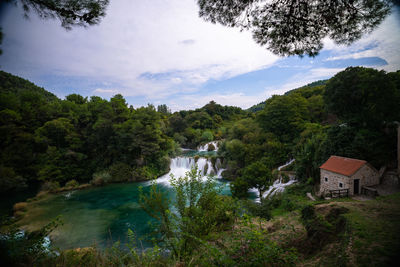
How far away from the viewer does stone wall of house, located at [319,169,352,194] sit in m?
9.46

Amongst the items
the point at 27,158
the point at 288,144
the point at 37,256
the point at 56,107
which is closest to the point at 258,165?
the point at 288,144

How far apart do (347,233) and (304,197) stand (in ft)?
29.4

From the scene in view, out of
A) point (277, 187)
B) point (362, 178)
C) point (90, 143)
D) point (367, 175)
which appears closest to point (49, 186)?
point (90, 143)

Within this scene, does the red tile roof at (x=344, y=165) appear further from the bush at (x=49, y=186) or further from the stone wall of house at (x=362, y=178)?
the bush at (x=49, y=186)

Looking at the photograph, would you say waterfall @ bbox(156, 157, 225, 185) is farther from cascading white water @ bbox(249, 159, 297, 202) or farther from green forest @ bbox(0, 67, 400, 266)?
cascading white water @ bbox(249, 159, 297, 202)

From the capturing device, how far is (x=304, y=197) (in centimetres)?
1139

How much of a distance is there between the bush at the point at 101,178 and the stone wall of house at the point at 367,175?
23.5 meters

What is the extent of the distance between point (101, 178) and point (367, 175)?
24609 mm

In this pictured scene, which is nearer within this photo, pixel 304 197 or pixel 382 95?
pixel 382 95

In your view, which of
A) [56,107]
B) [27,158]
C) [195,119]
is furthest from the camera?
[195,119]

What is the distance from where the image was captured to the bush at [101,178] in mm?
19558

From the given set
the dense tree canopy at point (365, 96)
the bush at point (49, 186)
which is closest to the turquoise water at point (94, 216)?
the bush at point (49, 186)

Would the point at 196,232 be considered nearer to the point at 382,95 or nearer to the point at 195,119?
the point at 382,95

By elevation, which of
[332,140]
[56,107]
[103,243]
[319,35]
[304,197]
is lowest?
[103,243]
